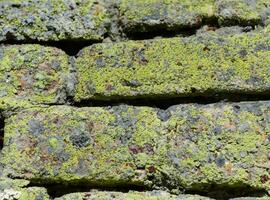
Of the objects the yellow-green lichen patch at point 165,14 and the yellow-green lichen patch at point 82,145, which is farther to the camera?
the yellow-green lichen patch at point 165,14

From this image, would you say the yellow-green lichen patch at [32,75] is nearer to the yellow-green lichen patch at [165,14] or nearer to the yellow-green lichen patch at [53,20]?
the yellow-green lichen patch at [53,20]

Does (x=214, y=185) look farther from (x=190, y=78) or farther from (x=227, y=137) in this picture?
(x=190, y=78)

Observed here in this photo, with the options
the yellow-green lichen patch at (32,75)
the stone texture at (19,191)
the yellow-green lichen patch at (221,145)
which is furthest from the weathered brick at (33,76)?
the yellow-green lichen patch at (221,145)

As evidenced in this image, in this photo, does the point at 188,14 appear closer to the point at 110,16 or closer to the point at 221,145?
the point at 110,16

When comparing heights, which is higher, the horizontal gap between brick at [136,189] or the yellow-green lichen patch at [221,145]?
the yellow-green lichen patch at [221,145]

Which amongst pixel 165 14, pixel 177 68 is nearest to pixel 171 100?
pixel 177 68

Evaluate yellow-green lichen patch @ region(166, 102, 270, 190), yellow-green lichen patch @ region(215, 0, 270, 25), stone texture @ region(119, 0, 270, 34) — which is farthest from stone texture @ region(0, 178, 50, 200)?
yellow-green lichen patch @ region(215, 0, 270, 25)
